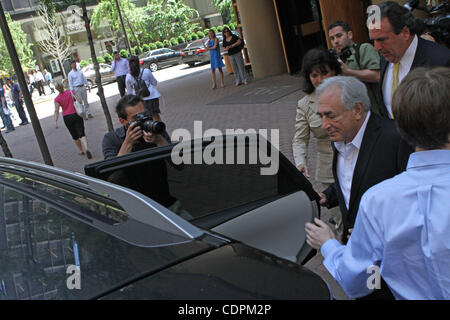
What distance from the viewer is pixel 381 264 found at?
1.67 metres

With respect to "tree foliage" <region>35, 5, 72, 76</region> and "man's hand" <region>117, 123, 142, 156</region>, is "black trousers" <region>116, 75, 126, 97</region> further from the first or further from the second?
"tree foliage" <region>35, 5, 72, 76</region>

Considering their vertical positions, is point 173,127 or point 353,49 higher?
point 353,49

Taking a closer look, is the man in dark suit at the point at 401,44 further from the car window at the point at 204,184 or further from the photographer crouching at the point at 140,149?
the photographer crouching at the point at 140,149

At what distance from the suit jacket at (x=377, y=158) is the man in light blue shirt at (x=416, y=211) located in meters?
0.74

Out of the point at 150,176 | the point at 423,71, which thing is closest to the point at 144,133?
the point at 150,176

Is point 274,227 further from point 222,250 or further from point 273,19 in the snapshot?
point 273,19

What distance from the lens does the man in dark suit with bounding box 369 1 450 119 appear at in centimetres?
347

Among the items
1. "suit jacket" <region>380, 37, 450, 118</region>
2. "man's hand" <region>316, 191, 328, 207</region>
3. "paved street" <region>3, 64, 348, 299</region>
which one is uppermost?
"suit jacket" <region>380, 37, 450, 118</region>

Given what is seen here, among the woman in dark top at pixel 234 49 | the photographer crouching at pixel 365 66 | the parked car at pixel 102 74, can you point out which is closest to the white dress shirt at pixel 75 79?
the woman in dark top at pixel 234 49

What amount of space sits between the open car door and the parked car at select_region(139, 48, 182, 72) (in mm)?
31069

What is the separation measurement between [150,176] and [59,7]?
9816mm

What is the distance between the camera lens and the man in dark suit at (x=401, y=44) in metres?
3.47

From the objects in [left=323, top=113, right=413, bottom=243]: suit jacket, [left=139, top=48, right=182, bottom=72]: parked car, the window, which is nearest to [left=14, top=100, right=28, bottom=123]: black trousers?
A: [left=139, top=48, right=182, bottom=72]: parked car

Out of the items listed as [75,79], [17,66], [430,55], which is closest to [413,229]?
[430,55]
